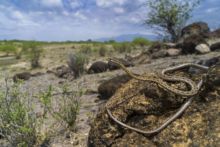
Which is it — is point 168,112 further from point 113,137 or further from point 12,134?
point 12,134

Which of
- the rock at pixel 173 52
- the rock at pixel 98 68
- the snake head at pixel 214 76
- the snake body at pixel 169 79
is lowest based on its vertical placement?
the rock at pixel 98 68

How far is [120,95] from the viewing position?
18.7ft

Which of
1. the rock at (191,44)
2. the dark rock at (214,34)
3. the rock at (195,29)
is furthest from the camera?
the rock at (195,29)

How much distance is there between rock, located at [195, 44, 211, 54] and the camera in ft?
65.1

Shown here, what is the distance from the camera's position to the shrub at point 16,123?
24.7 feet

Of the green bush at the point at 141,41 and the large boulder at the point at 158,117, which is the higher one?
the large boulder at the point at 158,117

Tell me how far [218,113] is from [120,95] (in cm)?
152

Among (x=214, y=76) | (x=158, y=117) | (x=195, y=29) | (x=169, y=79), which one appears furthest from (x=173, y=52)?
(x=214, y=76)

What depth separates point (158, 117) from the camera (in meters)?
5.12

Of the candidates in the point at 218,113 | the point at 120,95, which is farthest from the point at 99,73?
the point at 218,113

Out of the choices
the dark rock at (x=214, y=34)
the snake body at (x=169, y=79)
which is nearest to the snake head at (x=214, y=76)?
the snake body at (x=169, y=79)

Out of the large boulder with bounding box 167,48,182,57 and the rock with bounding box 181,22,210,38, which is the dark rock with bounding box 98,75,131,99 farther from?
the rock with bounding box 181,22,210,38

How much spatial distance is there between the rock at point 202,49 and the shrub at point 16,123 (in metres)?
13.3

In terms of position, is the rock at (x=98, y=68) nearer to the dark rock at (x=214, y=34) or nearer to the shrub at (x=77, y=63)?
the shrub at (x=77, y=63)
